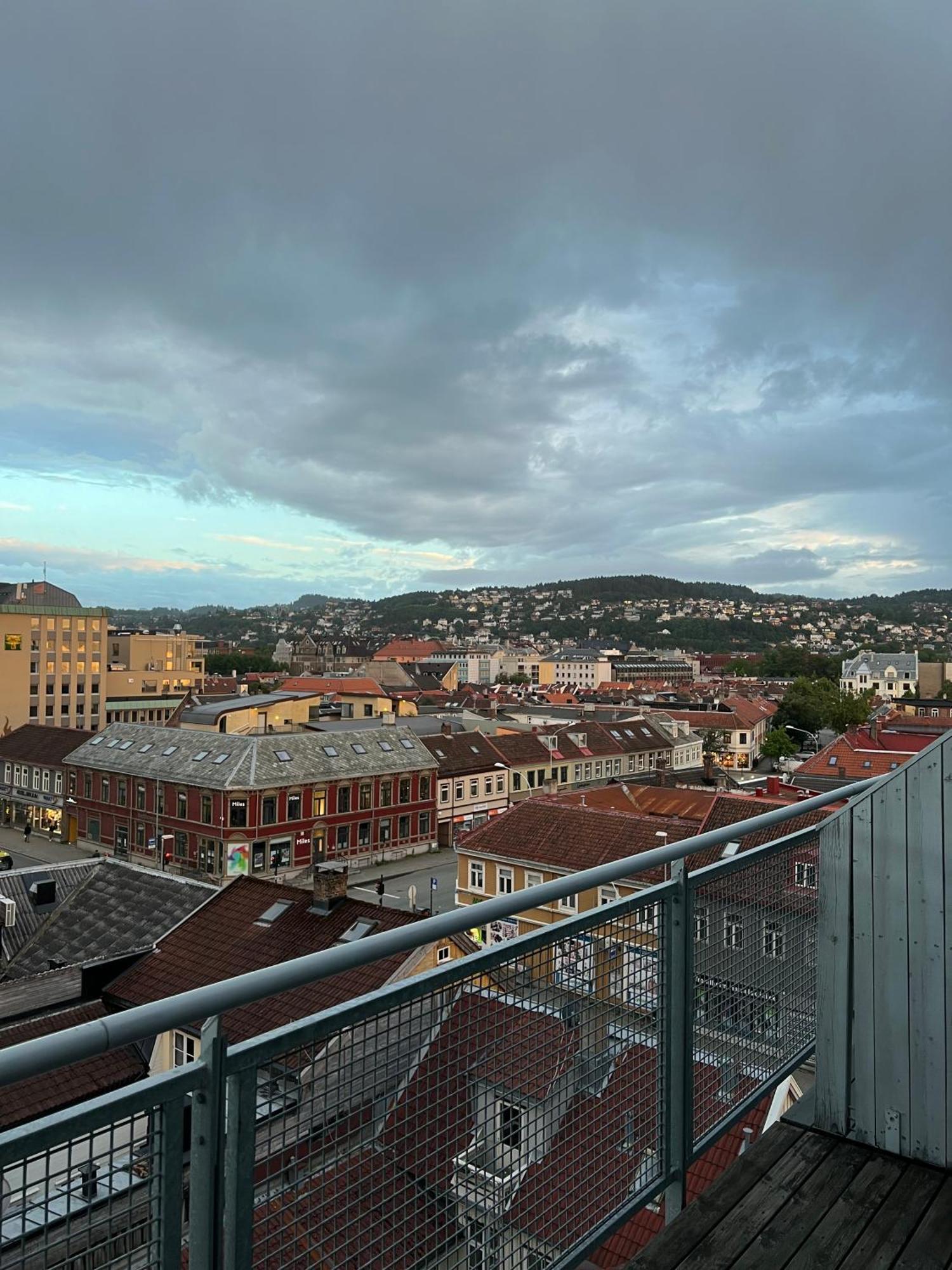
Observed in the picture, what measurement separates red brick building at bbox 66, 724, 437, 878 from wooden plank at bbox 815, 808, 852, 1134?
109 feet

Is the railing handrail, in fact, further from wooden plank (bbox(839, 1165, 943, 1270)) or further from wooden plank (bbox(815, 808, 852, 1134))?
wooden plank (bbox(839, 1165, 943, 1270))

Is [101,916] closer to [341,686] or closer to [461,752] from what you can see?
[461,752]

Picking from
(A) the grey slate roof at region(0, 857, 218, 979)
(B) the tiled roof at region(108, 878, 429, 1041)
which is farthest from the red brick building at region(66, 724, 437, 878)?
(B) the tiled roof at region(108, 878, 429, 1041)

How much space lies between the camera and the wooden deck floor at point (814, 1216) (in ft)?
9.07

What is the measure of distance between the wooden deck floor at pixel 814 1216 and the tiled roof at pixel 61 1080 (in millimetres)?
9516

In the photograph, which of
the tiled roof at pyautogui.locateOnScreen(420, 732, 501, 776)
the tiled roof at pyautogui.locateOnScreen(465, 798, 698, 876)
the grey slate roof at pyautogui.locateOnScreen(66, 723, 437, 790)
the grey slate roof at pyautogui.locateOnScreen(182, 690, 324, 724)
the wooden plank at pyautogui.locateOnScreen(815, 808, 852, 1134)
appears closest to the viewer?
Answer: the wooden plank at pyautogui.locateOnScreen(815, 808, 852, 1134)

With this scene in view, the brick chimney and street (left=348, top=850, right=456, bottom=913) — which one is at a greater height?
the brick chimney

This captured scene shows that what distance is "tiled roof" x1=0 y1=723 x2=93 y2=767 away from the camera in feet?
152

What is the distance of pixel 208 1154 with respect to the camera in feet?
5.77

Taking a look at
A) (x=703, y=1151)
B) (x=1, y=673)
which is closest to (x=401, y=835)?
(x=703, y=1151)

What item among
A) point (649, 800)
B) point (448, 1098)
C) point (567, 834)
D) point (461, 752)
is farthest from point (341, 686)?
point (448, 1098)

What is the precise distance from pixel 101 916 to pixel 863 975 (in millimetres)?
20292

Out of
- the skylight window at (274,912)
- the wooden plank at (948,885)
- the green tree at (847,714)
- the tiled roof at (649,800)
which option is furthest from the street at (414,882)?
the green tree at (847,714)

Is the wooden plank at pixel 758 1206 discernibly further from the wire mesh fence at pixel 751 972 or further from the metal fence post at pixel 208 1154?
the metal fence post at pixel 208 1154
